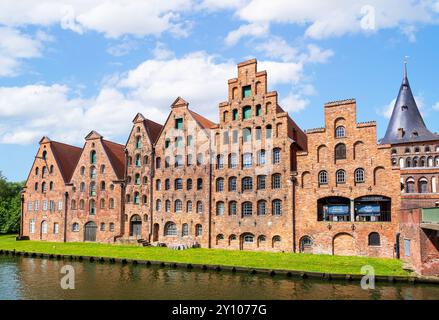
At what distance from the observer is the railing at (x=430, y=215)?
2385 centimetres

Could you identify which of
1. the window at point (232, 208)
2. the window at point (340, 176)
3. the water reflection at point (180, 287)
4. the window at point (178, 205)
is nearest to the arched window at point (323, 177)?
the window at point (340, 176)

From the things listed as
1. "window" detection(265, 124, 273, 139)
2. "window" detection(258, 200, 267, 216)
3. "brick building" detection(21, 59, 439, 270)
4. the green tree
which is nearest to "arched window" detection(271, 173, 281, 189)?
"brick building" detection(21, 59, 439, 270)

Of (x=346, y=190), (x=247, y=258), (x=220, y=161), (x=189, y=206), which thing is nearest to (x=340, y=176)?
(x=346, y=190)

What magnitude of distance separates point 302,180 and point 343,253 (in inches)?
303

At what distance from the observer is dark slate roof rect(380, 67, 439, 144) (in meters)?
65.4

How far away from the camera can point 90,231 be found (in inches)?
1977

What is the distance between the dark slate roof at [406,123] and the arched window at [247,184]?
36.6 meters

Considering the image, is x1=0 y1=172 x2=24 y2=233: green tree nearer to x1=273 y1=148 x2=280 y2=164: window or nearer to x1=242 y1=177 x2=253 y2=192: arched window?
x1=242 y1=177 x2=253 y2=192: arched window

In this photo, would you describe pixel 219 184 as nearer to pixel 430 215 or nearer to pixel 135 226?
pixel 135 226

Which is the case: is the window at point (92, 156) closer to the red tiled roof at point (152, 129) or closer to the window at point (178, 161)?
the red tiled roof at point (152, 129)

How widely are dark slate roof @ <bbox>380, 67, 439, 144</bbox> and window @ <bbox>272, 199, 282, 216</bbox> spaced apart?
3640cm

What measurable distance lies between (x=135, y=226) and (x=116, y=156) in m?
10.6

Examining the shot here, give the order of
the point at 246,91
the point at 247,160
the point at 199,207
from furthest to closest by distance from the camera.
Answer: the point at 199,207 → the point at 246,91 → the point at 247,160

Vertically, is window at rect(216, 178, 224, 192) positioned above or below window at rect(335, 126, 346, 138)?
below
